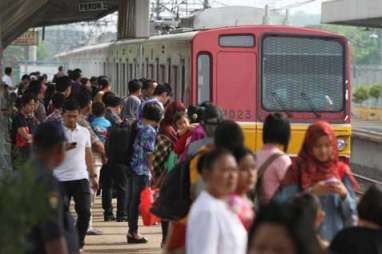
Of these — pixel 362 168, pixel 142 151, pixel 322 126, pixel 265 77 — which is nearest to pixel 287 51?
pixel 265 77

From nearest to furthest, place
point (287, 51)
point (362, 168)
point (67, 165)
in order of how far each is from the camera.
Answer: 1. point (67, 165)
2. point (287, 51)
3. point (362, 168)

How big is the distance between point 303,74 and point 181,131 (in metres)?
5.48

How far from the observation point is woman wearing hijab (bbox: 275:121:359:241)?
6.93 metres

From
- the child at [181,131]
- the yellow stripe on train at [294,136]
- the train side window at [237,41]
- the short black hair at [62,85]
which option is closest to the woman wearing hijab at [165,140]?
the child at [181,131]

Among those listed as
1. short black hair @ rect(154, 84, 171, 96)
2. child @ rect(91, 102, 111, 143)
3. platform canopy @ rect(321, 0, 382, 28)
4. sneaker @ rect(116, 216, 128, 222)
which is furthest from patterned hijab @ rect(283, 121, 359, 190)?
platform canopy @ rect(321, 0, 382, 28)

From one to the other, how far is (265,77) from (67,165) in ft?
21.5

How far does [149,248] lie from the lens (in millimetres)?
11945

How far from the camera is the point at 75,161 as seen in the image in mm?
10039

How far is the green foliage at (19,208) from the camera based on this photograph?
13.7 feet

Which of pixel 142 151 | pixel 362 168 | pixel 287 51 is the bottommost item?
pixel 362 168

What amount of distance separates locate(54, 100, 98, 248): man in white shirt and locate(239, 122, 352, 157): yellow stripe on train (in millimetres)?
4881

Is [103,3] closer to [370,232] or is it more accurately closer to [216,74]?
[216,74]

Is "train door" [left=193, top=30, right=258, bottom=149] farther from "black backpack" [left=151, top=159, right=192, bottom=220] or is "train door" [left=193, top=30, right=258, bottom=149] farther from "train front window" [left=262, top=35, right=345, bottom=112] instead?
"black backpack" [left=151, top=159, right=192, bottom=220]

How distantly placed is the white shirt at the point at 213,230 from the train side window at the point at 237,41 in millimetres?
10702
